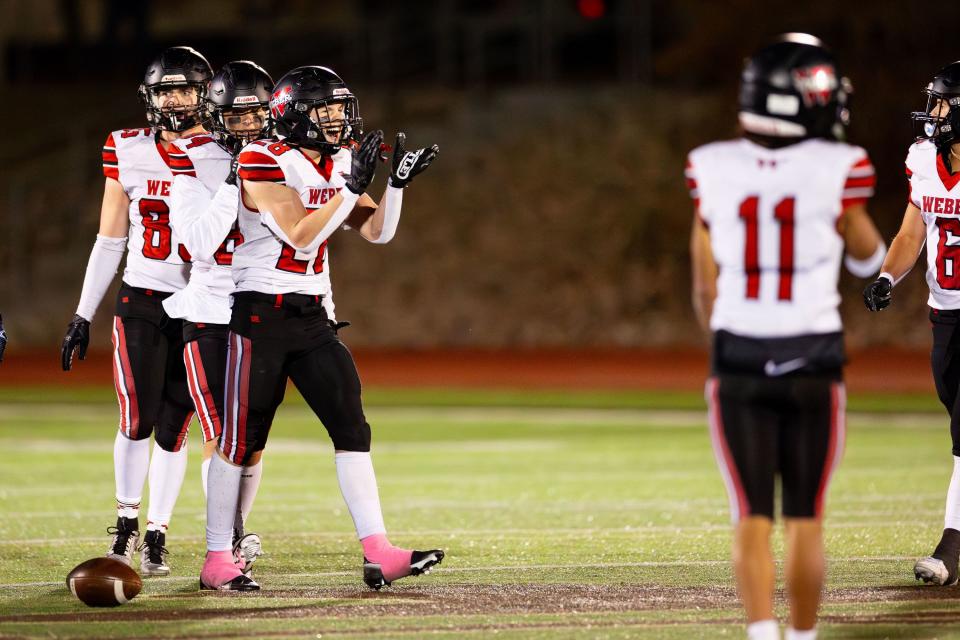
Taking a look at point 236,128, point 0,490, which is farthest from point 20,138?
point 236,128

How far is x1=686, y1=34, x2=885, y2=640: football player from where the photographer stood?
444 centimetres

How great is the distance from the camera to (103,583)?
5766 mm

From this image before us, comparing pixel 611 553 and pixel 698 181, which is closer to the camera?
pixel 698 181

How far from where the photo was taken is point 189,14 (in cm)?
3092

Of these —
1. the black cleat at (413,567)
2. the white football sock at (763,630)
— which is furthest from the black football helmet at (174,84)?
the white football sock at (763,630)

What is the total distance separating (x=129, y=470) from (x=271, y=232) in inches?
55.1

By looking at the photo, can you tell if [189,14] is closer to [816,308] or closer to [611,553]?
[611,553]

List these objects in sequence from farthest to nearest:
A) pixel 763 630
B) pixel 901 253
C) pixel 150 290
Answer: pixel 150 290, pixel 901 253, pixel 763 630

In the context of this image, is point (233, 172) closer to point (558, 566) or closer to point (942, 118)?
point (558, 566)

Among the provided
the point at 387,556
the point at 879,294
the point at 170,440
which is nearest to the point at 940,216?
the point at 879,294

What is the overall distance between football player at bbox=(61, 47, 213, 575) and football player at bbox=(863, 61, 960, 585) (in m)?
3.08

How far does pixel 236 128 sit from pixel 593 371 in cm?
1491

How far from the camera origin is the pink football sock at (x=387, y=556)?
6.07 meters

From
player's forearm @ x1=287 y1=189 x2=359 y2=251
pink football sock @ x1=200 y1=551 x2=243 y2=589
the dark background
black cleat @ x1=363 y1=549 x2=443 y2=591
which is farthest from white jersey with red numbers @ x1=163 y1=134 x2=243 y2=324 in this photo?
the dark background
